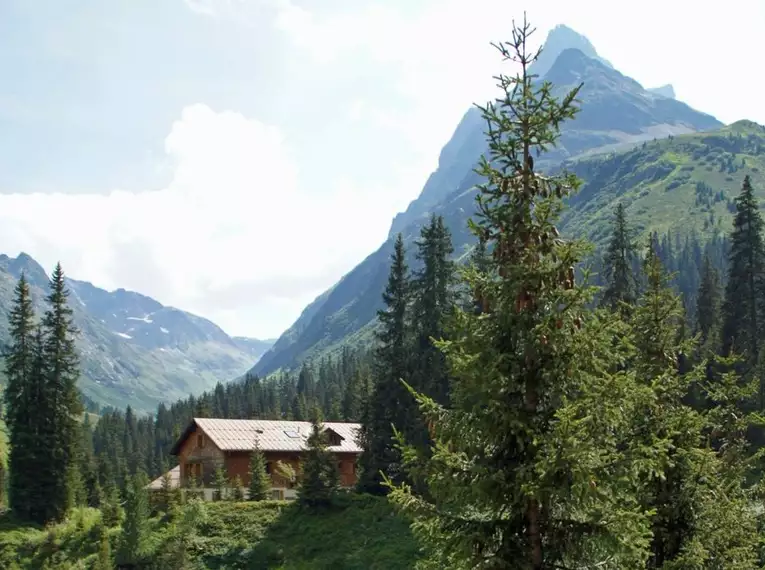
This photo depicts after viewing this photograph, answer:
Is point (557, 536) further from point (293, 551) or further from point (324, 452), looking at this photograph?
point (324, 452)

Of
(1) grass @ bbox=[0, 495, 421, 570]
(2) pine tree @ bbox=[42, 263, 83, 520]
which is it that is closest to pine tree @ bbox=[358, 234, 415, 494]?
(1) grass @ bbox=[0, 495, 421, 570]

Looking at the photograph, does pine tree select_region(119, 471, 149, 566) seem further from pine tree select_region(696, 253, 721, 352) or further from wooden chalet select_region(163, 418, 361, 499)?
pine tree select_region(696, 253, 721, 352)

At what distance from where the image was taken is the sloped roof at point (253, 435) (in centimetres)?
5969

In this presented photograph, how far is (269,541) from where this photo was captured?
41688mm

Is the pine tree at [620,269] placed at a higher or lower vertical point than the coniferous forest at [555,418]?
higher

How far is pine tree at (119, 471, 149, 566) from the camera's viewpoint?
134ft

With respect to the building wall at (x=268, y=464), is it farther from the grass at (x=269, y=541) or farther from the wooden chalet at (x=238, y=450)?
the grass at (x=269, y=541)

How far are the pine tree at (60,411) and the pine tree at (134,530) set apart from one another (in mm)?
15365

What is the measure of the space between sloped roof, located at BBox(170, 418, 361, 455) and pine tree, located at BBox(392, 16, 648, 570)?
4600cm

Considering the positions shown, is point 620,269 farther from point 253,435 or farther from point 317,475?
point 253,435

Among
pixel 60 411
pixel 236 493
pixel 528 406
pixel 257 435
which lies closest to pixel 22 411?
pixel 60 411

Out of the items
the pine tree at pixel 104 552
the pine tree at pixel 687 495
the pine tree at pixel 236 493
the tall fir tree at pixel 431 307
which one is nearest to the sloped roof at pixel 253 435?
the pine tree at pixel 236 493

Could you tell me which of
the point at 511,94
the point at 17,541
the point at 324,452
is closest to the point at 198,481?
the point at 17,541

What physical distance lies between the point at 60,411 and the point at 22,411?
2.66 meters
